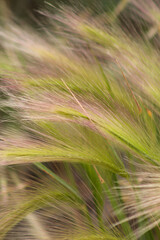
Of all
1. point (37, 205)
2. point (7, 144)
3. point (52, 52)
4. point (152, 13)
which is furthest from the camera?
point (152, 13)

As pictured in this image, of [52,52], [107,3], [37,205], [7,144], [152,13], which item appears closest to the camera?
[7,144]

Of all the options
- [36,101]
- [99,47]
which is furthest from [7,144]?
[99,47]

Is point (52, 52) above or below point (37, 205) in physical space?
above

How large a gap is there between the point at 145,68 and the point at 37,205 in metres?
0.36

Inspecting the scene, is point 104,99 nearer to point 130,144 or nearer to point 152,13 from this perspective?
point 130,144

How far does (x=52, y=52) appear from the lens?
2.78 feet

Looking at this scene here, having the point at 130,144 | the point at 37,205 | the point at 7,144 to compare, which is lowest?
the point at 37,205

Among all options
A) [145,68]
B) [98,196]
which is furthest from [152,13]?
[98,196]

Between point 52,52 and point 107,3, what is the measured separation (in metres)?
0.79

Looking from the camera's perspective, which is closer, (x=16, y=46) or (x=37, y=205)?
(x=37, y=205)

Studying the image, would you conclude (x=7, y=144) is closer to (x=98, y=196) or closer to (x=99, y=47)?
(x=98, y=196)

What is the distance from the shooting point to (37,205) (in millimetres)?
736

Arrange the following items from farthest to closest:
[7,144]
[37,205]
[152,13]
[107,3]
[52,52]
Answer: [107,3], [152,13], [52,52], [37,205], [7,144]

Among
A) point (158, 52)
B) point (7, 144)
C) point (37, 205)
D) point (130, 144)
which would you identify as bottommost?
point (37, 205)
